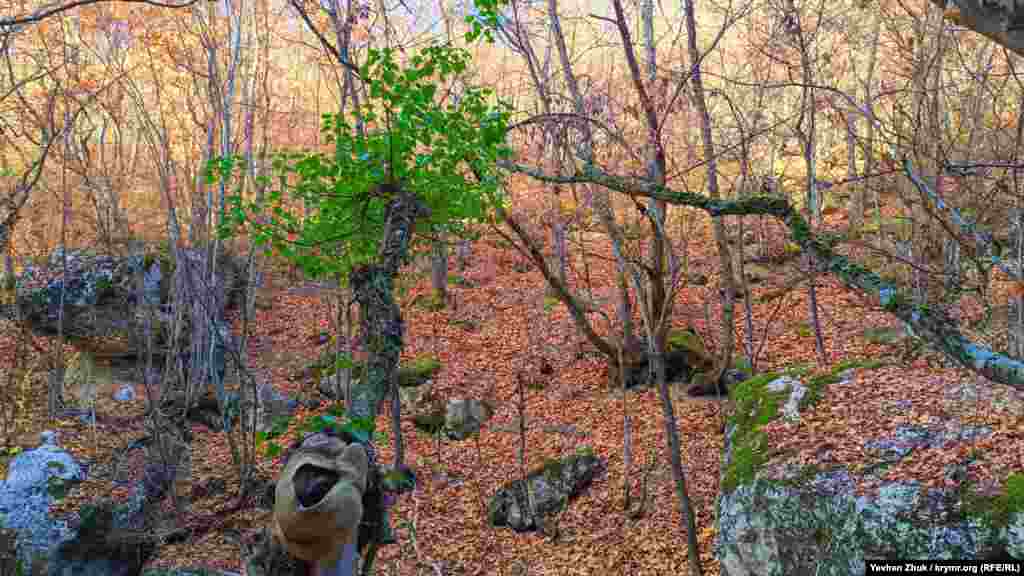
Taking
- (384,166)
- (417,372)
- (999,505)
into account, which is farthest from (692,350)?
(384,166)

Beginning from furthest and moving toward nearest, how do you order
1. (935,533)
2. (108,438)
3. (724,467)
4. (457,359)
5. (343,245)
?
(457,359) → (108,438) → (724,467) → (343,245) → (935,533)

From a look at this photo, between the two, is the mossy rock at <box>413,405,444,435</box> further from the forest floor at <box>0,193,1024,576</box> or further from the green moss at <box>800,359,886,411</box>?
the green moss at <box>800,359,886,411</box>

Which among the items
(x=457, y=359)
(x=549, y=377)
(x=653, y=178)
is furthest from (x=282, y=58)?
(x=653, y=178)

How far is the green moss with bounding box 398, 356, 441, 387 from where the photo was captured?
10.6 m

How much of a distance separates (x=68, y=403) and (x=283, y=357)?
3.47m

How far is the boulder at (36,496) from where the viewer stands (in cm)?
634

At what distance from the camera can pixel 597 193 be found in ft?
26.0

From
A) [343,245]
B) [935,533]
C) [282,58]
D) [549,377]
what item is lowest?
[549,377]

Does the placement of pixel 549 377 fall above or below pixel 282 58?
below

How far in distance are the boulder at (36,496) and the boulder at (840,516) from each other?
21.4 feet

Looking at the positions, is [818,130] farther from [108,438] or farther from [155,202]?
[108,438]

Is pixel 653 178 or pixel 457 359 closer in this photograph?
pixel 653 178

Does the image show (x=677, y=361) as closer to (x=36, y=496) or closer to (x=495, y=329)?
(x=495, y=329)

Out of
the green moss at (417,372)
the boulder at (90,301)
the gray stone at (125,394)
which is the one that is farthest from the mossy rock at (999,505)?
the gray stone at (125,394)
